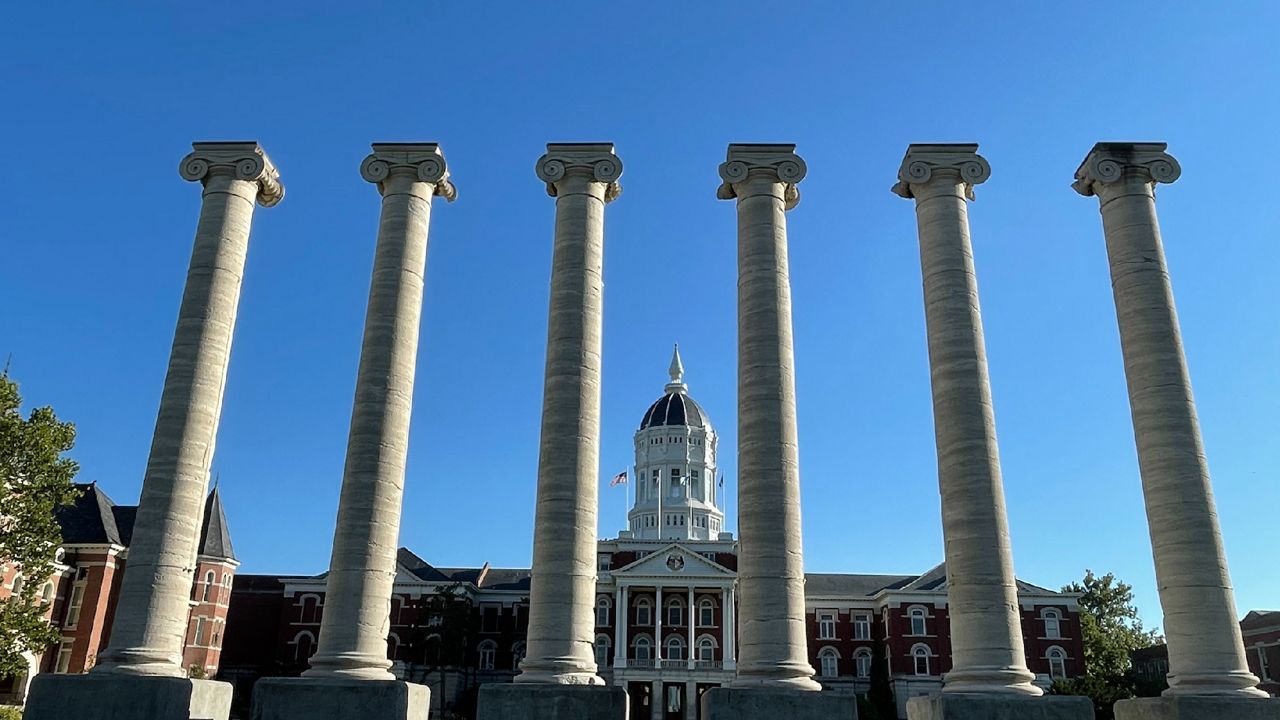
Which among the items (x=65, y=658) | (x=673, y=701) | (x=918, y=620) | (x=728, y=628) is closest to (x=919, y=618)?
(x=918, y=620)

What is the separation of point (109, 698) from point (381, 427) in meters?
12.7

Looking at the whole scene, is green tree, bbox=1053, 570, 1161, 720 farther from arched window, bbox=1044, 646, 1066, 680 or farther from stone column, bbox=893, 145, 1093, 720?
stone column, bbox=893, 145, 1093, 720

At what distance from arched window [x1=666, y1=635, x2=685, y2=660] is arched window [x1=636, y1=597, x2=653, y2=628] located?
3.65 metres

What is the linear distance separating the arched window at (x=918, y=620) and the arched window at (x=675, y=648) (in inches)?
1191

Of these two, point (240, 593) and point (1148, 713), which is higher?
point (240, 593)

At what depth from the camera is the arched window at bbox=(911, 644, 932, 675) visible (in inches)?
4948

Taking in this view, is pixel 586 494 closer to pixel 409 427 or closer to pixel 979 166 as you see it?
pixel 409 427

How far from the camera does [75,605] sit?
92750 millimetres

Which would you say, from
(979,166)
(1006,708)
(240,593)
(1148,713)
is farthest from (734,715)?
(240,593)

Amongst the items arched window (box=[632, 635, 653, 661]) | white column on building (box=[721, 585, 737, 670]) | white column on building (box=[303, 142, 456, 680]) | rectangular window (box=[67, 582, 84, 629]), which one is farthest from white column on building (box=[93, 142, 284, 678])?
white column on building (box=[721, 585, 737, 670])

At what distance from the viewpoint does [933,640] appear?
127 m

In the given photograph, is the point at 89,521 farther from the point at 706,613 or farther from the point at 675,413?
the point at 675,413

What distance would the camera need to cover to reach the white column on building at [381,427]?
3484cm

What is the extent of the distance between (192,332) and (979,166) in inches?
1289
